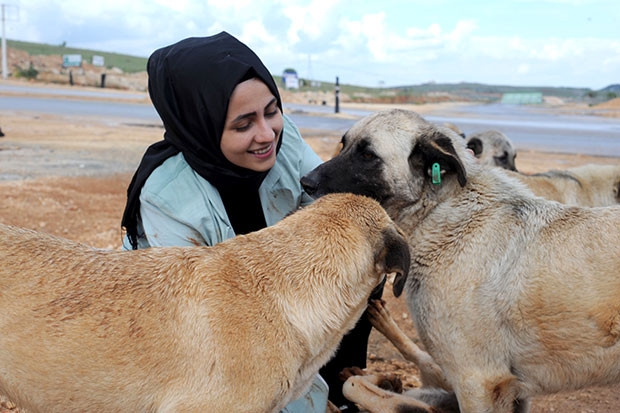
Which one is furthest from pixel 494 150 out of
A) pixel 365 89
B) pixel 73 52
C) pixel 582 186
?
pixel 73 52

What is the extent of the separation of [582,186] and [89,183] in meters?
7.17

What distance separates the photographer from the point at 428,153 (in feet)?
12.4

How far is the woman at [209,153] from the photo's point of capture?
3.63m

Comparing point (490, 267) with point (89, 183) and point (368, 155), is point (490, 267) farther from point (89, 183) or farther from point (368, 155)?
point (89, 183)

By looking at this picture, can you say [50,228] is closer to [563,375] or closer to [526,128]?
[563,375]

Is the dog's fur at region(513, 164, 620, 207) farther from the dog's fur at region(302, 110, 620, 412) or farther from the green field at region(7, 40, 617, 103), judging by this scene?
the green field at region(7, 40, 617, 103)

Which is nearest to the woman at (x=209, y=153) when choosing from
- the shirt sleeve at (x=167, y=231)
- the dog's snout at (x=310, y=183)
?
the shirt sleeve at (x=167, y=231)

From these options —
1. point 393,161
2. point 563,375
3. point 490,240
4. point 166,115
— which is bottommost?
point 563,375

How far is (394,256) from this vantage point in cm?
290

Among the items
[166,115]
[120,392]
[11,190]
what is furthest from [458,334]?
[11,190]

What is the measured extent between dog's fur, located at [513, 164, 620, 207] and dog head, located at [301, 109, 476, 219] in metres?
3.17

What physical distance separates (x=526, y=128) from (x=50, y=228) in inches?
865

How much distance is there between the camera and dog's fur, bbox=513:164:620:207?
22.2 ft

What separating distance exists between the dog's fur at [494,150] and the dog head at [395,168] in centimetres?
449
